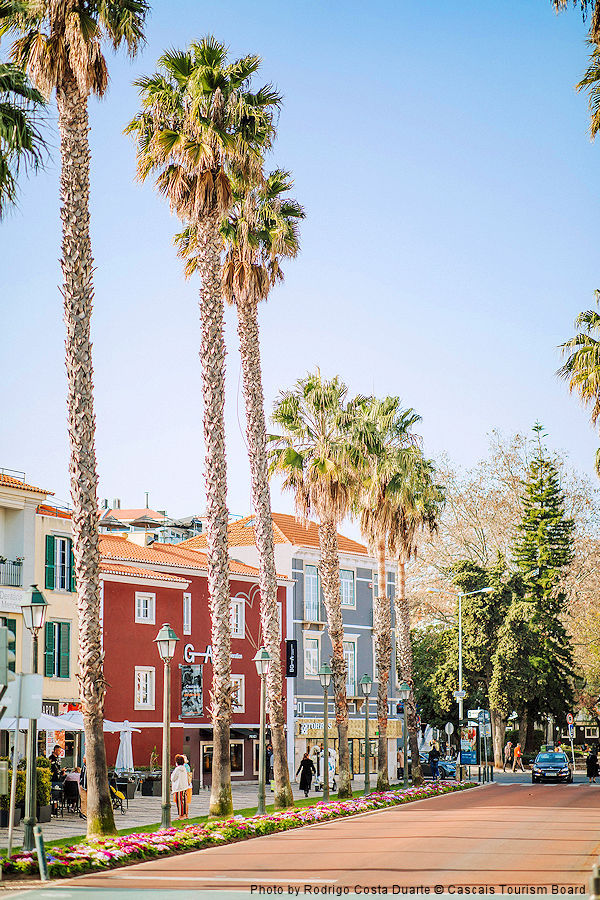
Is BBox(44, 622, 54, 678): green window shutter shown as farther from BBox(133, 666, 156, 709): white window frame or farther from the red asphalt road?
the red asphalt road

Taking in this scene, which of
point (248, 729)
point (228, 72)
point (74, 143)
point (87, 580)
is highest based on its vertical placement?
point (228, 72)

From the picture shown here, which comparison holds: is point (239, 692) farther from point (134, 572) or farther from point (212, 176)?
point (212, 176)

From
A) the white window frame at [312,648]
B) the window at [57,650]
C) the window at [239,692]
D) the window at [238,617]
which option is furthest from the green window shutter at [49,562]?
the white window frame at [312,648]

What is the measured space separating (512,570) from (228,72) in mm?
47554

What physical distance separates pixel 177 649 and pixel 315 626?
12.2 metres

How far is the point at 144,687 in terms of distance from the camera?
46.7m

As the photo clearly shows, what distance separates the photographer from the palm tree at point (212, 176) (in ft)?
87.3

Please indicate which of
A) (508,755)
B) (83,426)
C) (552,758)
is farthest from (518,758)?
(83,426)

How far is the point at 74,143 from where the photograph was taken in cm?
2206

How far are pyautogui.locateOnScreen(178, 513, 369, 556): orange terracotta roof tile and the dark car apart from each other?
53.4ft

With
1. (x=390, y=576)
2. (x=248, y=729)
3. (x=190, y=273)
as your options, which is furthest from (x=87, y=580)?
(x=390, y=576)

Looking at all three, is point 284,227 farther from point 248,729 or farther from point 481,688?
point 481,688

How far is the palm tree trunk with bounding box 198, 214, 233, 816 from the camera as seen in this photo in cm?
2634

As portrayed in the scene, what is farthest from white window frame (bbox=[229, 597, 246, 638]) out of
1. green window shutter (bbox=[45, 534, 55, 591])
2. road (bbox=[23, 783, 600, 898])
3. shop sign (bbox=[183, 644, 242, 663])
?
road (bbox=[23, 783, 600, 898])
